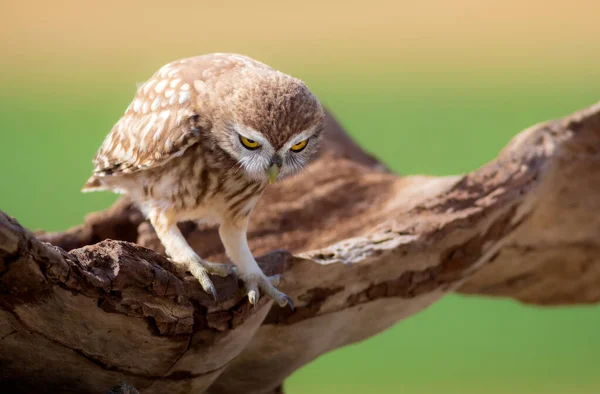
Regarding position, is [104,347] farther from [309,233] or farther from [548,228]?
[548,228]

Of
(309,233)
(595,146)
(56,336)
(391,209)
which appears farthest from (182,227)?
(595,146)

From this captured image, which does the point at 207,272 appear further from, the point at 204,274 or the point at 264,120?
the point at 264,120

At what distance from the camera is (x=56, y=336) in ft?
6.14

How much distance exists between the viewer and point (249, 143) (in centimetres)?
219

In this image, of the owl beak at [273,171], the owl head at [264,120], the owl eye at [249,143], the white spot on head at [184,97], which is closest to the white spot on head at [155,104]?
Answer: the white spot on head at [184,97]

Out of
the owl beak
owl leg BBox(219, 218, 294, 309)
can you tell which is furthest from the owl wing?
owl leg BBox(219, 218, 294, 309)

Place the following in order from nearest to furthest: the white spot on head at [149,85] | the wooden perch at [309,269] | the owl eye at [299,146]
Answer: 1. the wooden perch at [309,269]
2. the owl eye at [299,146]
3. the white spot on head at [149,85]

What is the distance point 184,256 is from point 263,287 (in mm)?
250

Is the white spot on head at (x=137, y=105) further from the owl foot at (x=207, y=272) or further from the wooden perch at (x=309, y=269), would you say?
the owl foot at (x=207, y=272)

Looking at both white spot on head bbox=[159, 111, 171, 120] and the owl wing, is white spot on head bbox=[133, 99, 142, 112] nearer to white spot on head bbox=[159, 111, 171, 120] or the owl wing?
the owl wing

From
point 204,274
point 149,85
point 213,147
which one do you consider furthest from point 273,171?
point 149,85

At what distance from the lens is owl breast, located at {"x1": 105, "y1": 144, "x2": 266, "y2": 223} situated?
2.31 meters

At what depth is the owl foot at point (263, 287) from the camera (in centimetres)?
228

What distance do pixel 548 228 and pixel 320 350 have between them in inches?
50.4
